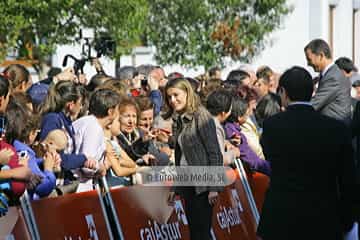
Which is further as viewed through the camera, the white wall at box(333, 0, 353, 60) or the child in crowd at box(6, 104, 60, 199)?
the white wall at box(333, 0, 353, 60)

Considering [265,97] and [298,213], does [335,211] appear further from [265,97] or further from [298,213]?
[265,97]

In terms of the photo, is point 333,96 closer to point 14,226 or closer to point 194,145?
point 194,145

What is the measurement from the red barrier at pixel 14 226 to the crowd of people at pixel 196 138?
0.11 m

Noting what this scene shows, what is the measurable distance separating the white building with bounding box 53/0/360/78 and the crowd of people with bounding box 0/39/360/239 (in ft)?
41.8

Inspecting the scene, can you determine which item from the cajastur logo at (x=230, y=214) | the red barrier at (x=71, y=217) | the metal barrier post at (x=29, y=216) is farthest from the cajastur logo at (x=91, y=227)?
the cajastur logo at (x=230, y=214)

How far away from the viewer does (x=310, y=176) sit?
739cm

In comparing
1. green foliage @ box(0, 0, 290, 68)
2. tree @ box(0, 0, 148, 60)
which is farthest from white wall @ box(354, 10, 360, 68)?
tree @ box(0, 0, 148, 60)

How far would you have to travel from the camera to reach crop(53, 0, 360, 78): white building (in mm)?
27797

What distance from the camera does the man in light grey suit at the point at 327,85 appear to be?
12609 millimetres

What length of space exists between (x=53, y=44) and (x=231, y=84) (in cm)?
772

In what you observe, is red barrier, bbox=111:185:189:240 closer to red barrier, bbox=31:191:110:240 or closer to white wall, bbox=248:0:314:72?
red barrier, bbox=31:191:110:240

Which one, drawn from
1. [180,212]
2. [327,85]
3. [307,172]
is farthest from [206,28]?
[307,172]

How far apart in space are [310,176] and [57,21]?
501 inches

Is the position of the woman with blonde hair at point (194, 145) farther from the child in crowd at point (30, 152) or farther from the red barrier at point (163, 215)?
the child in crowd at point (30, 152)
